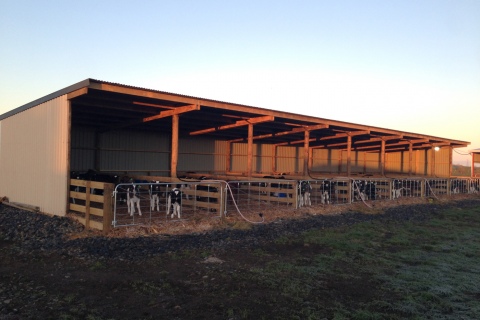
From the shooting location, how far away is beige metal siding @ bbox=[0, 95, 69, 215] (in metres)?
11.8

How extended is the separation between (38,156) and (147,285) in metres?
9.27

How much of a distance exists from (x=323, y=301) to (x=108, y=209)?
5.93m

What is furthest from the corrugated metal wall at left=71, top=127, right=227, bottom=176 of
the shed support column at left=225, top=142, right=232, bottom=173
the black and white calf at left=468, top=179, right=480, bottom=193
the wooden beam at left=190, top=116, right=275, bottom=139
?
the black and white calf at left=468, top=179, right=480, bottom=193

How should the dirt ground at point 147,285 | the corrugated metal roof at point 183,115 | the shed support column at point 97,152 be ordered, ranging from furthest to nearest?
the shed support column at point 97,152 < the corrugated metal roof at point 183,115 < the dirt ground at point 147,285

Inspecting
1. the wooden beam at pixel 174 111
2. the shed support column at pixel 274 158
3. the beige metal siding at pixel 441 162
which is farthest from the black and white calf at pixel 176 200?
the beige metal siding at pixel 441 162

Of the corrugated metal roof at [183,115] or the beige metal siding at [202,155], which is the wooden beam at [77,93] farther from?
the beige metal siding at [202,155]

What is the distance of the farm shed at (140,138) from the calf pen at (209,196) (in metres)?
1.23

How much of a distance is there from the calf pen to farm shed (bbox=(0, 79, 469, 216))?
1.23m

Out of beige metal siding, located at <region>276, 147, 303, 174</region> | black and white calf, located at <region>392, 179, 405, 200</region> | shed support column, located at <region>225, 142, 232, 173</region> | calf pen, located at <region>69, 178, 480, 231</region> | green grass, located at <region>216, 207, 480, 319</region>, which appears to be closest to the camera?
green grass, located at <region>216, 207, 480, 319</region>

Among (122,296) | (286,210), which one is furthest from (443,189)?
(122,296)

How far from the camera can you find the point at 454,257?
8320 mm

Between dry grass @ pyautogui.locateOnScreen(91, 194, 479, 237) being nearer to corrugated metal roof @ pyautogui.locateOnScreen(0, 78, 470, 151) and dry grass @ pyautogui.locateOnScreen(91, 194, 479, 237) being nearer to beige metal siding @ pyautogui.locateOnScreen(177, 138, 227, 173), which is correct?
corrugated metal roof @ pyautogui.locateOnScreen(0, 78, 470, 151)

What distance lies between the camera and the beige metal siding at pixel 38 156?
464 inches

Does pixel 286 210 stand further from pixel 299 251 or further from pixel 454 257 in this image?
pixel 454 257
